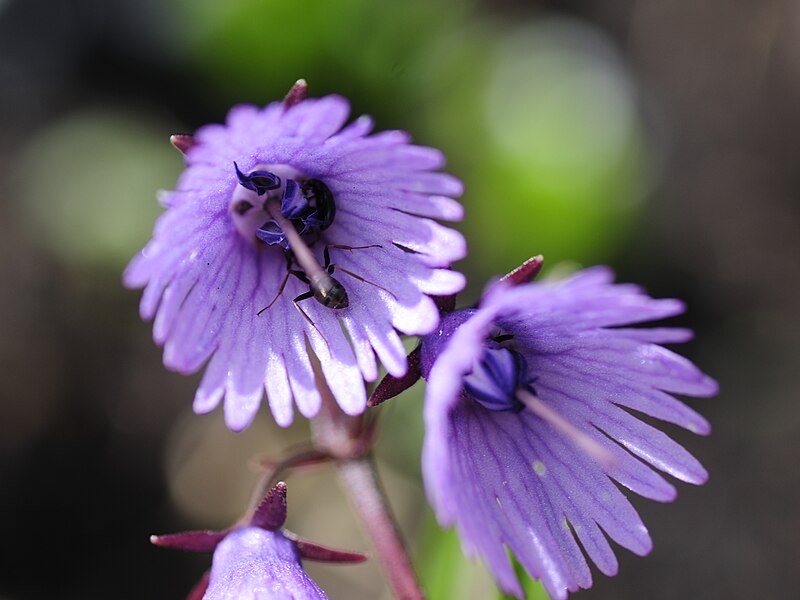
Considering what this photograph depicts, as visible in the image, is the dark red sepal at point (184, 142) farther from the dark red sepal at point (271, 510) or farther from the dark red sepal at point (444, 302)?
the dark red sepal at point (271, 510)

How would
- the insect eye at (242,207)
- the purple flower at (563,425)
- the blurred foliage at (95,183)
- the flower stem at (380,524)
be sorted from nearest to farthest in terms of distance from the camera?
the purple flower at (563,425), the insect eye at (242,207), the flower stem at (380,524), the blurred foliage at (95,183)

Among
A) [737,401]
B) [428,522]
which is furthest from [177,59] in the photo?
[737,401]

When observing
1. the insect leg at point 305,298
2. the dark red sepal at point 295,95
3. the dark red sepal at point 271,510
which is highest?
the dark red sepal at point 295,95

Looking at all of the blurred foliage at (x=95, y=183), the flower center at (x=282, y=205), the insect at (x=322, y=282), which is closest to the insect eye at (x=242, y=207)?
the flower center at (x=282, y=205)

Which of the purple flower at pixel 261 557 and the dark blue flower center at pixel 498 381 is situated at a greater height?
the dark blue flower center at pixel 498 381

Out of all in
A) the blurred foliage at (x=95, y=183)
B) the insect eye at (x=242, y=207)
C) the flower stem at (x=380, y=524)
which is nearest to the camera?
the insect eye at (x=242, y=207)

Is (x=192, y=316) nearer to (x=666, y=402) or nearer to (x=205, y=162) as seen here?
(x=205, y=162)

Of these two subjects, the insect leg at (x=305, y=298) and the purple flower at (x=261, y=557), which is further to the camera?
the insect leg at (x=305, y=298)

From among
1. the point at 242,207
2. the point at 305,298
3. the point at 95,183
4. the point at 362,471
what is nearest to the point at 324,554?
the point at 362,471
